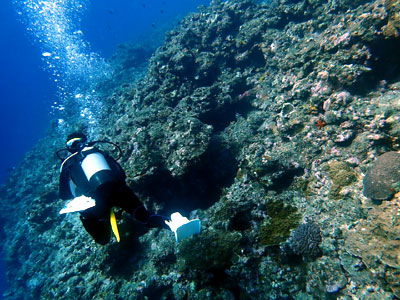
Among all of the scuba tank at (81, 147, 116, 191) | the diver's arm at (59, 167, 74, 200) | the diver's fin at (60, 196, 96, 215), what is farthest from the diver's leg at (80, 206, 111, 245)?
the diver's arm at (59, 167, 74, 200)

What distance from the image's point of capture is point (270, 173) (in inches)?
252

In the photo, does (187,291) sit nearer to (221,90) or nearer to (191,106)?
(191,106)

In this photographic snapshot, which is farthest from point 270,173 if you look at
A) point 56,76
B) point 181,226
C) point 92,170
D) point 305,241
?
point 56,76

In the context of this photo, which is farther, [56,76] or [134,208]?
[56,76]

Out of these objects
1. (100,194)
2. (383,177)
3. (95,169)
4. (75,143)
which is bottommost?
(383,177)

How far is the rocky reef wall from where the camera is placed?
4.51 metres

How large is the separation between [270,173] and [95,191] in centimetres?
490

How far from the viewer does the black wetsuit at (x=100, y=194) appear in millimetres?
3721

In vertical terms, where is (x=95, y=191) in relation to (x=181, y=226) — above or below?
above

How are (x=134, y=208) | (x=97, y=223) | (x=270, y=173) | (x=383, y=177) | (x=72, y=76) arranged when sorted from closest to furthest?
(x=97, y=223), (x=134, y=208), (x=383, y=177), (x=270, y=173), (x=72, y=76)

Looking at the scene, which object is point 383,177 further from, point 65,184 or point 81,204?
point 65,184

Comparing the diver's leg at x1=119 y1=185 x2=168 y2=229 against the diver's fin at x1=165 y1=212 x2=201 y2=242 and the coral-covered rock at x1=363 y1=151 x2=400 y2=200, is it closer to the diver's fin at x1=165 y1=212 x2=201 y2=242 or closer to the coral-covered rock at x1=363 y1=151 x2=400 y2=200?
the diver's fin at x1=165 y1=212 x2=201 y2=242

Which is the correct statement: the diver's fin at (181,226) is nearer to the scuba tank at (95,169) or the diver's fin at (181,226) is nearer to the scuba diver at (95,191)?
the scuba diver at (95,191)

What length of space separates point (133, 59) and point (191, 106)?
22.0m
